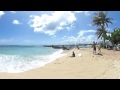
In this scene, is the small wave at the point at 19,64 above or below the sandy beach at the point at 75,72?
above

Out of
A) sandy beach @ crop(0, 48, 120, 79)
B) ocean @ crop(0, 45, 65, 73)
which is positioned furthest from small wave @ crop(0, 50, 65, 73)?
sandy beach @ crop(0, 48, 120, 79)

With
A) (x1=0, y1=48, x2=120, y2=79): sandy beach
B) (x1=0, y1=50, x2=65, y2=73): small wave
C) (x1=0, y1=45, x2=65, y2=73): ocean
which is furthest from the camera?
(x1=0, y1=45, x2=65, y2=73): ocean

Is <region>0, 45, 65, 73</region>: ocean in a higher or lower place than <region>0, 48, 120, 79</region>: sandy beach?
higher

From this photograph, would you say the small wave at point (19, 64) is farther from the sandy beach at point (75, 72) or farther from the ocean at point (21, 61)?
the sandy beach at point (75, 72)

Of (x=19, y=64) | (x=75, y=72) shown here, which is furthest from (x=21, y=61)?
(x=75, y=72)

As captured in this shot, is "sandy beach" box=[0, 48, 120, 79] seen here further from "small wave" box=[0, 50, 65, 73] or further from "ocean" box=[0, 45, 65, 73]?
"ocean" box=[0, 45, 65, 73]

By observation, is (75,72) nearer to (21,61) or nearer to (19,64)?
(19,64)

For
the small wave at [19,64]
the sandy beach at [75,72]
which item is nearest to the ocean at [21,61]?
the small wave at [19,64]
